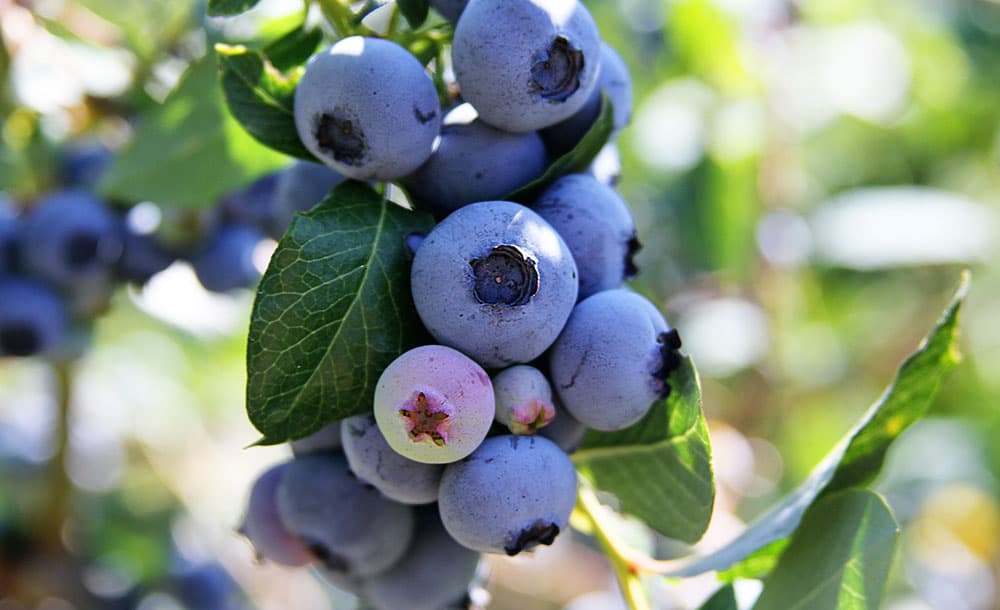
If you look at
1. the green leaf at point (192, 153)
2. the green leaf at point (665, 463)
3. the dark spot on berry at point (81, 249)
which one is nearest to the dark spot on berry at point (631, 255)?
the green leaf at point (665, 463)

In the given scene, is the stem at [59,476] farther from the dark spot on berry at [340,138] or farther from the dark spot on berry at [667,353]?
the dark spot on berry at [667,353]

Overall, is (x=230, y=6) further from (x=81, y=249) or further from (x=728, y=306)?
(x=728, y=306)

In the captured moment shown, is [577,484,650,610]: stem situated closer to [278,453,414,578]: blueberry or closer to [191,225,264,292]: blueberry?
[278,453,414,578]: blueberry

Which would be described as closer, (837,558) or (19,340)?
(837,558)

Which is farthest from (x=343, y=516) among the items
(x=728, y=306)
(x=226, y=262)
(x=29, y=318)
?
(x=728, y=306)

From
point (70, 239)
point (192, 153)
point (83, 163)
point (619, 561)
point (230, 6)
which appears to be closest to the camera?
point (230, 6)
